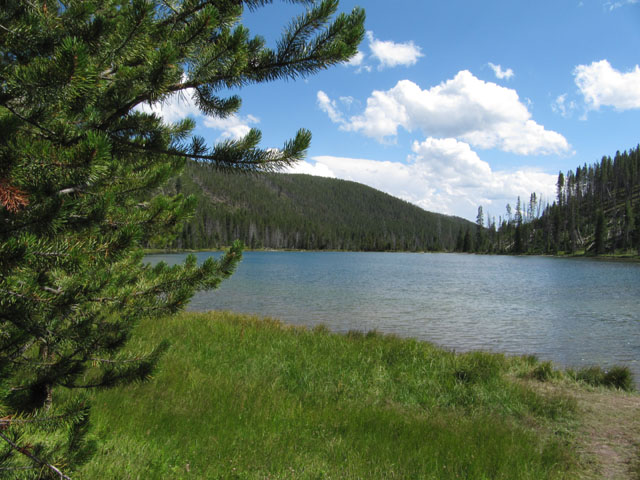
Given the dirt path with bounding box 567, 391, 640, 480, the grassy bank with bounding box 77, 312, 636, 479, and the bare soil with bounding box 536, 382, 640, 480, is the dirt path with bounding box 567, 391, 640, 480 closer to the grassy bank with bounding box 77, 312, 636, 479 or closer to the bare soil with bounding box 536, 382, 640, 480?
the bare soil with bounding box 536, 382, 640, 480

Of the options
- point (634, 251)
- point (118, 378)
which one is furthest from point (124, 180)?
point (634, 251)

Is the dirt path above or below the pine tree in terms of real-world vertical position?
below

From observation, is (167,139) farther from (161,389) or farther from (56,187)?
(161,389)

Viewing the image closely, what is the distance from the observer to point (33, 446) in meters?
2.28

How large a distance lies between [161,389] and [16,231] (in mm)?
5487

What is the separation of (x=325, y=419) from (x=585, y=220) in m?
152

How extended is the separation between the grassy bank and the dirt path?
195 millimetres

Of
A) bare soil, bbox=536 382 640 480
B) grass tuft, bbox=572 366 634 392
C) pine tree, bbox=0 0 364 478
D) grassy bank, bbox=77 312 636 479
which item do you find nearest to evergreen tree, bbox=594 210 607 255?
grass tuft, bbox=572 366 634 392

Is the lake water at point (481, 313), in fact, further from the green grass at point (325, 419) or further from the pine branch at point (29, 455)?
the pine branch at point (29, 455)

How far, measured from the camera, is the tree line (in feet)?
338

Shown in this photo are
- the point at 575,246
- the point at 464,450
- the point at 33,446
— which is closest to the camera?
the point at 33,446

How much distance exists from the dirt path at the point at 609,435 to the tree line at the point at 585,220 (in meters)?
109

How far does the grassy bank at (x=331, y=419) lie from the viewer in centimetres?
459

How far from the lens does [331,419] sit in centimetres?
629
